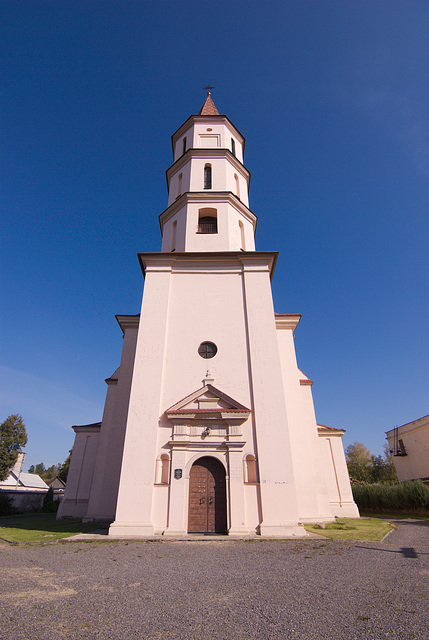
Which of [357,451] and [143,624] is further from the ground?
[357,451]

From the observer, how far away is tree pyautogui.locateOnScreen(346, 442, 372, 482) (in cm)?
4489

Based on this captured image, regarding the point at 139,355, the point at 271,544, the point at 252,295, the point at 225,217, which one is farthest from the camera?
the point at 225,217

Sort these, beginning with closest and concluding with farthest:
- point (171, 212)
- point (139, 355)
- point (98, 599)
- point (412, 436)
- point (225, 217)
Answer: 1. point (98, 599)
2. point (139, 355)
3. point (225, 217)
4. point (171, 212)
5. point (412, 436)

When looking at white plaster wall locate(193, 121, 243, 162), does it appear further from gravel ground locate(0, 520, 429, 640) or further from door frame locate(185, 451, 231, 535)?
gravel ground locate(0, 520, 429, 640)

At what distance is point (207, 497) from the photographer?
1155cm

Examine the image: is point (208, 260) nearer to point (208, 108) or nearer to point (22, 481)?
point (208, 108)

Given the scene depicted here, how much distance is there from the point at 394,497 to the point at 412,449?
11727 mm

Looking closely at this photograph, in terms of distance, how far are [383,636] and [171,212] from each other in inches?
729

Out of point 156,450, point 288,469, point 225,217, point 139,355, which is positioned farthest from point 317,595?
point 225,217

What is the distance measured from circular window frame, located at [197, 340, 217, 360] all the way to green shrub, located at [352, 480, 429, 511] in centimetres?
1786

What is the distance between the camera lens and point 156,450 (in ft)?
38.6

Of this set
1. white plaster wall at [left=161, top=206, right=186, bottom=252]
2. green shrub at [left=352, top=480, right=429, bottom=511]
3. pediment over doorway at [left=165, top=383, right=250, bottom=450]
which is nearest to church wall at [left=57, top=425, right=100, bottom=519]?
pediment over doorway at [left=165, top=383, right=250, bottom=450]

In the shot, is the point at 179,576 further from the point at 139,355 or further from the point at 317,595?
the point at 139,355

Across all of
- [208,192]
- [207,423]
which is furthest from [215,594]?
[208,192]
